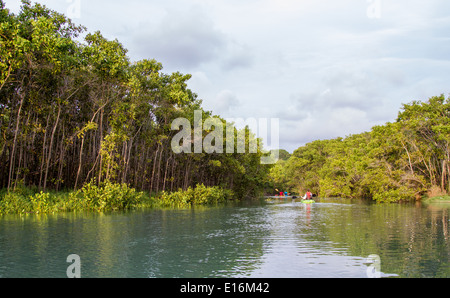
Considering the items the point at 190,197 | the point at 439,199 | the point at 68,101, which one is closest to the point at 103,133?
the point at 68,101

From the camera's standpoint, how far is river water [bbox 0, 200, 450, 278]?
9.97 metres

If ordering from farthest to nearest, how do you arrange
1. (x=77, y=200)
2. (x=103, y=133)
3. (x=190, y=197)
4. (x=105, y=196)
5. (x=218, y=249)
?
(x=190, y=197), (x=103, y=133), (x=105, y=196), (x=77, y=200), (x=218, y=249)

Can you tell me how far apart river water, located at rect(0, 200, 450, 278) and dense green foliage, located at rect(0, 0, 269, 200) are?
307 inches

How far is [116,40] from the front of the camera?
2822 cm

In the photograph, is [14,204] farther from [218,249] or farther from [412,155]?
[412,155]

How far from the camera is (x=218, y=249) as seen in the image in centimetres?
1302

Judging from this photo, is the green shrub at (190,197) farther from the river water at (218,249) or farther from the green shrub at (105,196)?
the river water at (218,249)

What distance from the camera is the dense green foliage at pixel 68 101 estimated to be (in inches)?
846

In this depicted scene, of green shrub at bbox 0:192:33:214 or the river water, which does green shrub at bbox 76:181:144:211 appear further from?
the river water

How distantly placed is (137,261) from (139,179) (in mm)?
28965

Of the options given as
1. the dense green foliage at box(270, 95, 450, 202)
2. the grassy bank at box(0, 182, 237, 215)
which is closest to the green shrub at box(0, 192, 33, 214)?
the grassy bank at box(0, 182, 237, 215)

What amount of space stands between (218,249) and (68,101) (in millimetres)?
19191

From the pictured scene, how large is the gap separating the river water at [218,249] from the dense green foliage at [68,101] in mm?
7794
